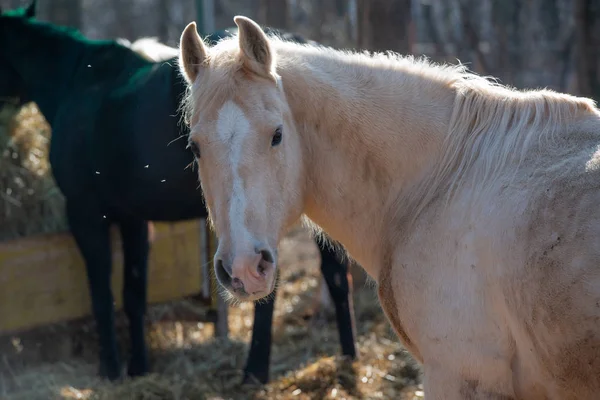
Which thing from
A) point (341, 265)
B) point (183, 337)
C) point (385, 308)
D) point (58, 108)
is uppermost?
point (58, 108)

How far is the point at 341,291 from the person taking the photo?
5.05 meters

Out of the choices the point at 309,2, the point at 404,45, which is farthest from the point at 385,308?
the point at 309,2

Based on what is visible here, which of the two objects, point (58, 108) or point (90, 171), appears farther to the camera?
point (58, 108)

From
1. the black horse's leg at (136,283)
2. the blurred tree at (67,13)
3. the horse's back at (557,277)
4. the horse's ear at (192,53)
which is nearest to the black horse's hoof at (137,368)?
the black horse's leg at (136,283)

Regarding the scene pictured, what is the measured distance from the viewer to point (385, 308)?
286 centimetres

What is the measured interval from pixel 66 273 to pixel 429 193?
3.55 m

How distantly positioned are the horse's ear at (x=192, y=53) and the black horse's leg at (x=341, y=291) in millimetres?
2309

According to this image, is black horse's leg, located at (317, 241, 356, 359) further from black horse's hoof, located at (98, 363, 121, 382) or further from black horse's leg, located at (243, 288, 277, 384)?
black horse's hoof, located at (98, 363, 121, 382)

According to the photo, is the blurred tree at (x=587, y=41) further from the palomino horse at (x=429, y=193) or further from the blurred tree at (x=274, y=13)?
the palomino horse at (x=429, y=193)

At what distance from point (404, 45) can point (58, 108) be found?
2.74 metres

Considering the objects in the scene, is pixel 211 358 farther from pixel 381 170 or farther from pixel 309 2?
pixel 309 2

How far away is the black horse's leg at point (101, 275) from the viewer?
5.14 meters

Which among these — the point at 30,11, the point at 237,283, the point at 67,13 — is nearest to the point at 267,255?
the point at 237,283

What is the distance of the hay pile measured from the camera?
5.62 metres
